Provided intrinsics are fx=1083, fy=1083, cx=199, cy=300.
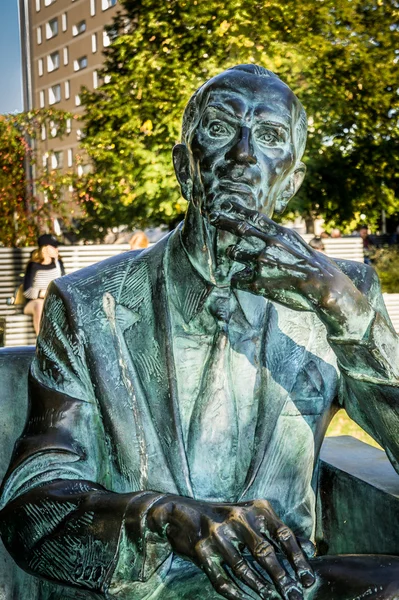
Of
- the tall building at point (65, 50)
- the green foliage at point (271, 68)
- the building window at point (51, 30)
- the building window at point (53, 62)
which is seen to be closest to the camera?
the green foliage at point (271, 68)

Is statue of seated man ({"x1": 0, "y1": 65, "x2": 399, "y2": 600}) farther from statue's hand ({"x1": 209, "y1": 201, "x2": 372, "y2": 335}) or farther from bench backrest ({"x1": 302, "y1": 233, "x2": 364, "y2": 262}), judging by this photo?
bench backrest ({"x1": 302, "y1": 233, "x2": 364, "y2": 262})

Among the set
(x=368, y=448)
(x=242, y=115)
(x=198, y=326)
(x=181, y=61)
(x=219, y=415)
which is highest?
(x=181, y=61)

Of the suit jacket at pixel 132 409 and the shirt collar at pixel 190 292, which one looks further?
the shirt collar at pixel 190 292

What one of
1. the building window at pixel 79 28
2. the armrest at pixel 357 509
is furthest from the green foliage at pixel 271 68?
the building window at pixel 79 28

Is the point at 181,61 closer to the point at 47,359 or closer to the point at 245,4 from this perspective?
the point at 245,4

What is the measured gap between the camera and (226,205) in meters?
2.19

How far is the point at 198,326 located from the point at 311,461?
1.34 feet

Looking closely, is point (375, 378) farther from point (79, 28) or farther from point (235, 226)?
point (79, 28)

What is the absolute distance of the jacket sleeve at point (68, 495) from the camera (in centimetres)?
201

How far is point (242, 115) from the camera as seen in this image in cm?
228

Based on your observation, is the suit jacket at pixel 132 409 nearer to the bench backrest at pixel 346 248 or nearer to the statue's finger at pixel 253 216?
the statue's finger at pixel 253 216

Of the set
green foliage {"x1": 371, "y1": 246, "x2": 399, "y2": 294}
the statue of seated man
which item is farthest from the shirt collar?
green foliage {"x1": 371, "y1": 246, "x2": 399, "y2": 294}

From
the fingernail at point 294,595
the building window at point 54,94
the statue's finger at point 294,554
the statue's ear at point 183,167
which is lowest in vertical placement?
the fingernail at point 294,595

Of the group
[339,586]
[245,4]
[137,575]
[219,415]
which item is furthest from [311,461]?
[245,4]
